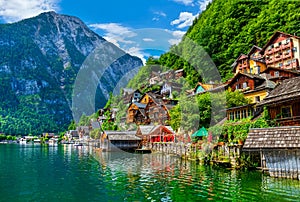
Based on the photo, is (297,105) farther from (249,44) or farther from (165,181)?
(249,44)

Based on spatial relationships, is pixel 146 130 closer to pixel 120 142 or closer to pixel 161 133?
pixel 161 133

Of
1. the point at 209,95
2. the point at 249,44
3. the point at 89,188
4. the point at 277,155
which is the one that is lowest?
the point at 89,188

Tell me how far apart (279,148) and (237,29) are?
74314 millimetres

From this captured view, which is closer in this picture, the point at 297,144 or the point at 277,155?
the point at 297,144

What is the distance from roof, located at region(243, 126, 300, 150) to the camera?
20.9 m

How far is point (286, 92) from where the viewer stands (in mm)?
26609

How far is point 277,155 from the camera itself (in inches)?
862

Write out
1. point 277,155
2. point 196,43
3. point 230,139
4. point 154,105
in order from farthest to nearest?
point 196,43 < point 154,105 < point 230,139 < point 277,155

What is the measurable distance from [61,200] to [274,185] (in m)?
15.1

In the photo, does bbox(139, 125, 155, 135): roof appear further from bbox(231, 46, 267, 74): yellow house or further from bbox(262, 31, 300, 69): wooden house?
bbox(262, 31, 300, 69): wooden house

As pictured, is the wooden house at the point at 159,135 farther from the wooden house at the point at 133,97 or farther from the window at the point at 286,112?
the wooden house at the point at 133,97


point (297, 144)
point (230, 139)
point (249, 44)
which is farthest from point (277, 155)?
point (249, 44)

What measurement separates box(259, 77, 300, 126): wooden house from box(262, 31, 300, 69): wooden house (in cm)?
3373

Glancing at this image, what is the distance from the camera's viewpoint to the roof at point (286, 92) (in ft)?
83.3
